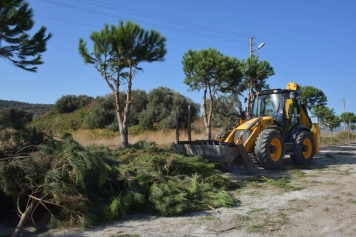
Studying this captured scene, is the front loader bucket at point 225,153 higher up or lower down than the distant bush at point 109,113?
lower down

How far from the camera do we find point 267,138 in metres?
9.82

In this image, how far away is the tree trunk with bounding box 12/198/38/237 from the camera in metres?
4.65

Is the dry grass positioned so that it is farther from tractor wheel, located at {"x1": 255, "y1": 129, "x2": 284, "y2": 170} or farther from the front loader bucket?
tractor wheel, located at {"x1": 255, "y1": 129, "x2": 284, "y2": 170}

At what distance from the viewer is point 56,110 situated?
35.6 metres

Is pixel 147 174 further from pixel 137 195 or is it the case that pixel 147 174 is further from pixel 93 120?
pixel 93 120

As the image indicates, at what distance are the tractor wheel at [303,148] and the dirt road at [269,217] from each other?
3.08 m

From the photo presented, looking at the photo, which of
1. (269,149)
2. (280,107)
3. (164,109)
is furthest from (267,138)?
(164,109)

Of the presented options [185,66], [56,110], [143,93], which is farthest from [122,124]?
[56,110]

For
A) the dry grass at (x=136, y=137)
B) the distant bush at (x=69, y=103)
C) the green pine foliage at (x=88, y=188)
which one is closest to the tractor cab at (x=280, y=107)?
the dry grass at (x=136, y=137)

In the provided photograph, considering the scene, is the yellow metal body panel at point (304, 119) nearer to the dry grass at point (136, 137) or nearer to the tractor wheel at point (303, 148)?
the tractor wheel at point (303, 148)

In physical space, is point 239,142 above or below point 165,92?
below

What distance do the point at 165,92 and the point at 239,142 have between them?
809 inches

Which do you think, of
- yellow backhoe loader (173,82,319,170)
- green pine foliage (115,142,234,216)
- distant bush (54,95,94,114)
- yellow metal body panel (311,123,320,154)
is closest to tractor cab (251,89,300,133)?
yellow backhoe loader (173,82,319,170)

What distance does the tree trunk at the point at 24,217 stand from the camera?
465 cm
